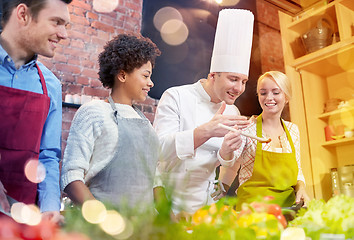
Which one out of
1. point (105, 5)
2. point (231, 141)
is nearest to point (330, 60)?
point (231, 141)

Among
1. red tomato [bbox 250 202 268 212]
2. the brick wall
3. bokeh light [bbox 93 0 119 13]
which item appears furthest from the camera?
bokeh light [bbox 93 0 119 13]

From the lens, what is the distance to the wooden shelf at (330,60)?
2.62 metres

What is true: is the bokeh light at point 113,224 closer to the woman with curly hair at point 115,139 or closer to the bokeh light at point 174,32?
the woman with curly hair at point 115,139

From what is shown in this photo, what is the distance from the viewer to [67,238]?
349 mm

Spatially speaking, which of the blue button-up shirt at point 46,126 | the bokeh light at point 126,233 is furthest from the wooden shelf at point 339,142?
the bokeh light at point 126,233

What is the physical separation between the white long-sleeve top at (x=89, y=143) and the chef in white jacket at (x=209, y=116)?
0.29 meters

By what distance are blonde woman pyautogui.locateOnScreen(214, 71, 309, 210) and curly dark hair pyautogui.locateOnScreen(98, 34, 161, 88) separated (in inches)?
28.5

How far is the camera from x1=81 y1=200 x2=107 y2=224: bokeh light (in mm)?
389

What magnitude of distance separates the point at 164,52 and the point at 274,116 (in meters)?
1.24

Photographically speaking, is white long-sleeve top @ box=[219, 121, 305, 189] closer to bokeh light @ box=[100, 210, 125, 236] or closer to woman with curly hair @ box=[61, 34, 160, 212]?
woman with curly hair @ box=[61, 34, 160, 212]

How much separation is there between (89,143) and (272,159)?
1051 millimetres

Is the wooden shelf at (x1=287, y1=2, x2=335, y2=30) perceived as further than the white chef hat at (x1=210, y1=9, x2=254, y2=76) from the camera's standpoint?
Yes

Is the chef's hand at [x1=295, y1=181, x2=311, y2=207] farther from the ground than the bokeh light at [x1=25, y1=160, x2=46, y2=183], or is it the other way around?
the bokeh light at [x1=25, y1=160, x2=46, y2=183]

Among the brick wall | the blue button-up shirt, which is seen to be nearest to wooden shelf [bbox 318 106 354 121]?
the brick wall
